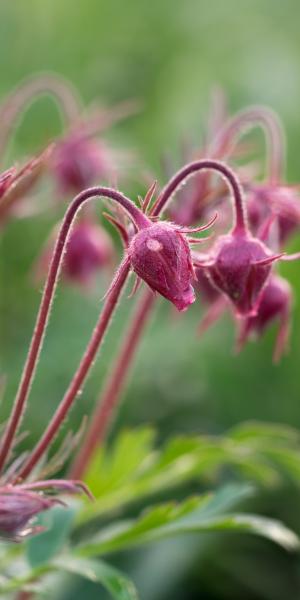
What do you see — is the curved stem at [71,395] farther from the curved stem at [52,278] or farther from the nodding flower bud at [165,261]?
the nodding flower bud at [165,261]

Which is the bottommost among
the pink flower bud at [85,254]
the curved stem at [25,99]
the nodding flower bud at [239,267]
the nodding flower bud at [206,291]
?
the nodding flower bud at [206,291]

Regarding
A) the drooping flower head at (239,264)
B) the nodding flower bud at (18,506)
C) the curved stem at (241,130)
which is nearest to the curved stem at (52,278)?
the nodding flower bud at (18,506)

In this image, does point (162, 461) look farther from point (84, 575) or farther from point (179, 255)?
point (179, 255)

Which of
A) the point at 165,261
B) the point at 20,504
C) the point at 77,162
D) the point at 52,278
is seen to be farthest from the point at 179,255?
the point at 77,162

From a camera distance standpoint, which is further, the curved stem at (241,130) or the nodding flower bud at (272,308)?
the curved stem at (241,130)

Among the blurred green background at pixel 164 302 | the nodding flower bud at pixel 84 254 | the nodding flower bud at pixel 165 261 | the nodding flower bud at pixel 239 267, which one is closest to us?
the nodding flower bud at pixel 165 261

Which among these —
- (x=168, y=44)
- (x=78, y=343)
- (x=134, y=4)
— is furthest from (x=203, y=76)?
(x=78, y=343)

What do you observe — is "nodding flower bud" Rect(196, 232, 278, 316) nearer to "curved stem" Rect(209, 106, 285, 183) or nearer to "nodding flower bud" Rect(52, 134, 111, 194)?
"curved stem" Rect(209, 106, 285, 183)
